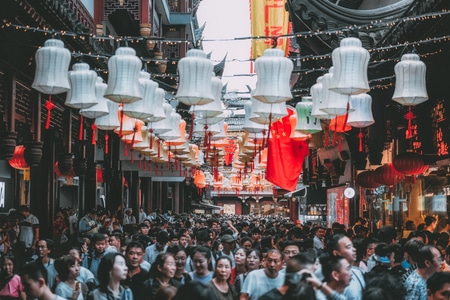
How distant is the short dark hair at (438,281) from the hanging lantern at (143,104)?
529 cm

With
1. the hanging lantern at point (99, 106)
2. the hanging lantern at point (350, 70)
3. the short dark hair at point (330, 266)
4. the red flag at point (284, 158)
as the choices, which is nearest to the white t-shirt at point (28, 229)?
the red flag at point (284, 158)

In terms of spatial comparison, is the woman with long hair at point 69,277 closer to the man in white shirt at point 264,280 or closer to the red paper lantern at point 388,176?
the man in white shirt at point 264,280

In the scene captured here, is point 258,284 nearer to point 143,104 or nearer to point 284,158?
point 143,104

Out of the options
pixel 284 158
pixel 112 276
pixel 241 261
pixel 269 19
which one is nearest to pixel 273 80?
pixel 241 261

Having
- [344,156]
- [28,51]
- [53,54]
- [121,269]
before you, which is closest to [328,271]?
[121,269]

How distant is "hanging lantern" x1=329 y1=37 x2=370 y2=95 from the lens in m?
9.17

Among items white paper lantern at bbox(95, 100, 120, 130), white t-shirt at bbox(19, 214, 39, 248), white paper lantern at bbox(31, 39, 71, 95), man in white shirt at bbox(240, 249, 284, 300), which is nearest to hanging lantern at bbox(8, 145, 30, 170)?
white t-shirt at bbox(19, 214, 39, 248)

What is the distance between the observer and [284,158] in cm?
1819

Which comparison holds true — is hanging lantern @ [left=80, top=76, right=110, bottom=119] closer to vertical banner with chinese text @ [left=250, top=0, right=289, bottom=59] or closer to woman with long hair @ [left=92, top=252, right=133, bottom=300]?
woman with long hair @ [left=92, top=252, right=133, bottom=300]

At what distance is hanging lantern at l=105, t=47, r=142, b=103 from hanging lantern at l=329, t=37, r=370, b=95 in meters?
2.43

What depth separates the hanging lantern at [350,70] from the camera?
9172 mm

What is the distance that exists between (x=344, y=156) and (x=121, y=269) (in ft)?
52.2

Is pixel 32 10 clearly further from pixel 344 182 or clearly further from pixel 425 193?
pixel 344 182

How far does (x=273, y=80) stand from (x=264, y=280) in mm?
2776
